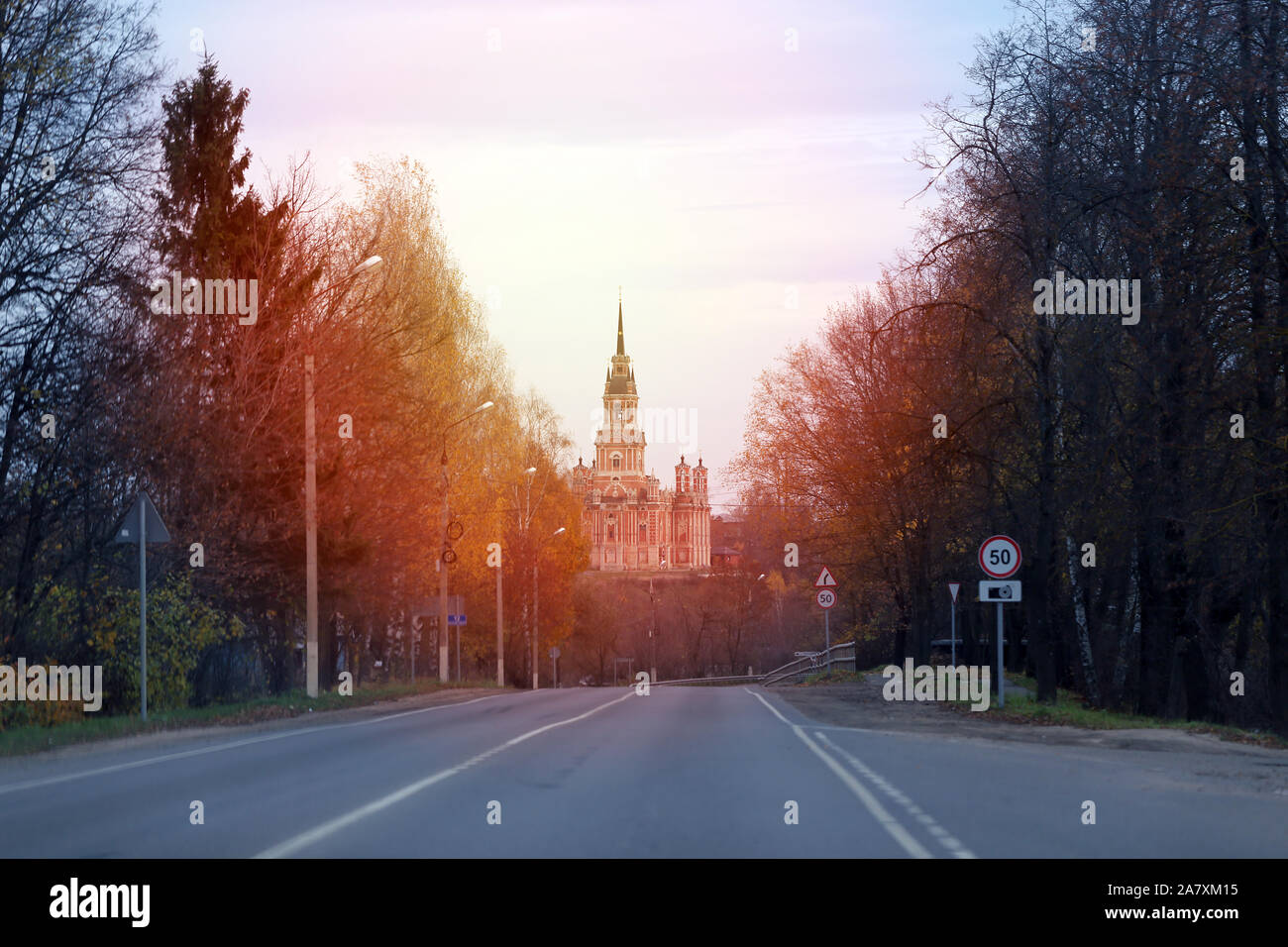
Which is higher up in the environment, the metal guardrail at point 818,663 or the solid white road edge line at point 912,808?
the solid white road edge line at point 912,808

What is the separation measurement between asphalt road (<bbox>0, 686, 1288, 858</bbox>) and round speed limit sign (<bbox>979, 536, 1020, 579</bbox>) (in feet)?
19.1

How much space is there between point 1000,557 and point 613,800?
14.7 meters

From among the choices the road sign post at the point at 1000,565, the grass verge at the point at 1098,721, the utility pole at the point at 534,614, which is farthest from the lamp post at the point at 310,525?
the utility pole at the point at 534,614

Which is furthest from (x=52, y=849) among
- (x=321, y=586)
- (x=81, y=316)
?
(x=321, y=586)

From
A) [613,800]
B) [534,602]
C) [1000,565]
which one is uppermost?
[1000,565]

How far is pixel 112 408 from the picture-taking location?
24.8 m

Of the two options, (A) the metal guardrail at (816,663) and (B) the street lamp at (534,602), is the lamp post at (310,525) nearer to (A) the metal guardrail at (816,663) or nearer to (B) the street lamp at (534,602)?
(A) the metal guardrail at (816,663)

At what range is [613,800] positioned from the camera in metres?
11.8

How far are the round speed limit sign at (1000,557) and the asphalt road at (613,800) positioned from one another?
5822mm

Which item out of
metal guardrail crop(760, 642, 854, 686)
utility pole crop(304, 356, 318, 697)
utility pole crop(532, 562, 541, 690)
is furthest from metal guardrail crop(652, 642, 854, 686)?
utility pole crop(304, 356, 318, 697)

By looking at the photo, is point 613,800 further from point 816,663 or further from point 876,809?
point 816,663

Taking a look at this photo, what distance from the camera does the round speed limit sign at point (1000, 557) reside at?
80.8 feet

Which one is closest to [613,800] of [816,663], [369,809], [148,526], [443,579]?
[369,809]
